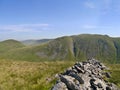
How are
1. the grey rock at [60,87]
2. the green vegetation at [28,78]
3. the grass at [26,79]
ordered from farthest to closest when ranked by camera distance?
the green vegetation at [28,78], the grass at [26,79], the grey rock at [60,87]

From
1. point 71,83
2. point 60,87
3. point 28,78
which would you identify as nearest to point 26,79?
point 28,78

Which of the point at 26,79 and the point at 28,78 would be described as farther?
the point at 28,78

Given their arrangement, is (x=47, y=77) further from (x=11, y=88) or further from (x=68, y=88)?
(x=68, y=88)

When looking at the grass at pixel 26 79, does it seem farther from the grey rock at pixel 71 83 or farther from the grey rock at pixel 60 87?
the grey rock at pixel 60 87

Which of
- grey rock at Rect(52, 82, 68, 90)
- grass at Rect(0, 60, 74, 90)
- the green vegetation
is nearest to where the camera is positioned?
grey rock at Rect(52, 82, 68, 90)

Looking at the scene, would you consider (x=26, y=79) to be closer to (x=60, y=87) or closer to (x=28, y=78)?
(x=28, y=78)

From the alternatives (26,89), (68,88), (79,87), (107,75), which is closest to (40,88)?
(26,89)

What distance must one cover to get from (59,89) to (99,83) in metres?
3.85

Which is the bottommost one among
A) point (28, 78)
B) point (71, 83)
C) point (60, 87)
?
point (28, 78)

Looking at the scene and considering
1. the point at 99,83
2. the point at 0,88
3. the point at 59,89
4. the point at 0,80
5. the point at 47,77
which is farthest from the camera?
the point at 47,77

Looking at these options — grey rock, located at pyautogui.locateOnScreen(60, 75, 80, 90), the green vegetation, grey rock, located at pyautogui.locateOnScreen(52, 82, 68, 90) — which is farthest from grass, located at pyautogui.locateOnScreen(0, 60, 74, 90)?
grey rock, located at pyautogui.locateOnScreen(52, 82, 68, 90)

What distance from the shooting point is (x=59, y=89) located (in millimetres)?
17297

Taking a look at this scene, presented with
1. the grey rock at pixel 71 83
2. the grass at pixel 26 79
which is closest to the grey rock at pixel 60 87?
the grey rock at pixel 71 83

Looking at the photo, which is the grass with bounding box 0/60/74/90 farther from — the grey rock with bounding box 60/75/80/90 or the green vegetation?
the grey rock with bounding box 60/75/80/90
